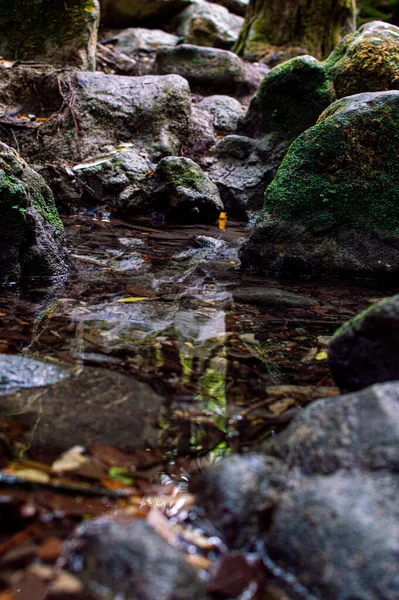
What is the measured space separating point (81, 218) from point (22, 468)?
5681mm

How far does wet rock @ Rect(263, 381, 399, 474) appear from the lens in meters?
1.46

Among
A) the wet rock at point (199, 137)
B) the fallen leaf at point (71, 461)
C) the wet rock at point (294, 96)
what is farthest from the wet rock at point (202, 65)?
the fallen leaf at point (71, 461)

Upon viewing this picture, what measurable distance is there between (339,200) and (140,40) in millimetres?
10224

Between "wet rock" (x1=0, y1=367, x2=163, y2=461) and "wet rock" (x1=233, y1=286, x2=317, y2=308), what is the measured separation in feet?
5.55

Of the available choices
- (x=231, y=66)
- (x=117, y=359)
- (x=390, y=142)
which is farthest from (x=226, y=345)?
(x=231, y=66)

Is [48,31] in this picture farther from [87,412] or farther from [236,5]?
[236,5]

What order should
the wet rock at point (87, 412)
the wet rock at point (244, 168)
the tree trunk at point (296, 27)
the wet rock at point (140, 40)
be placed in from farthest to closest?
the wet rock at point (140, 40), the tree trunk at point (296, 27), the wet rock at point (244, 168), the wet rock at point (87, 412)

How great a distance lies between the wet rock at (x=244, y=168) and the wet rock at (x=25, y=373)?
19.6ft

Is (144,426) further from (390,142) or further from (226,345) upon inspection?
(390,142)

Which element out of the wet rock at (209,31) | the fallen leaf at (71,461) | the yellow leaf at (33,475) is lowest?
the fallen leaf at (71,461)

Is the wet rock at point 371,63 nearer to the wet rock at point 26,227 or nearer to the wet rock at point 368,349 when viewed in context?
the wet rock at point 26,227

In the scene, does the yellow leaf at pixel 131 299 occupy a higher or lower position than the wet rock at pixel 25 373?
lower

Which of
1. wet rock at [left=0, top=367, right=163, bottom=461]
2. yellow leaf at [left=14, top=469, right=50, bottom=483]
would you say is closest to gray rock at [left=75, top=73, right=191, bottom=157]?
wet rock at [left=0, top=367, right=163, bottom=461]

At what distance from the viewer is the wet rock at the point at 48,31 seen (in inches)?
329
